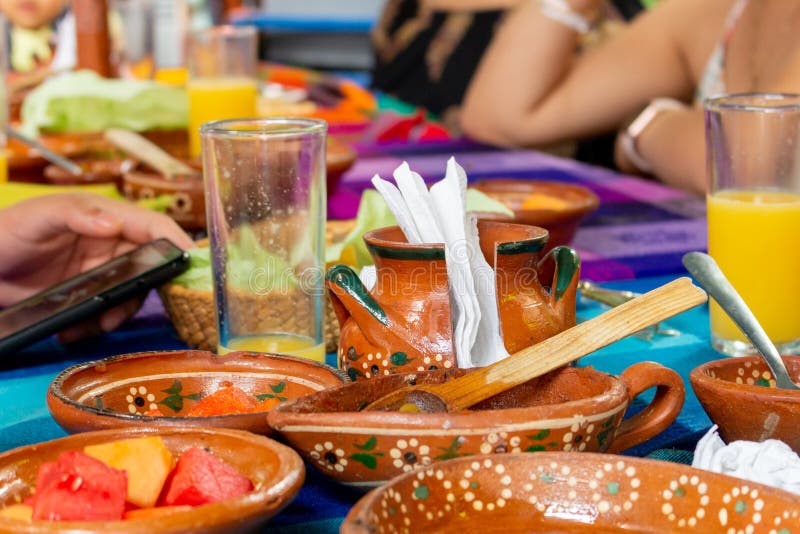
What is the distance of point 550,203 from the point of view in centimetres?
132

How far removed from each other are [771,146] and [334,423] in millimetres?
589

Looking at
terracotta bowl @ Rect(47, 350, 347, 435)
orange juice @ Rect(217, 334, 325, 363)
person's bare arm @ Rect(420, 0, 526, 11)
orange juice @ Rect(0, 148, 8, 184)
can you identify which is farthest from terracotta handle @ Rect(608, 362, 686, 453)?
person's bare arm @ Rect(420, 0, 526, 11)

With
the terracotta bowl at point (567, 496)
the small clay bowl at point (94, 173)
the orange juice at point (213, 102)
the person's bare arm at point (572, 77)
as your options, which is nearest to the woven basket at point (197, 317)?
the terracotta bowl at point (567, 496)

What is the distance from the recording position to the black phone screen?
3.10 feet

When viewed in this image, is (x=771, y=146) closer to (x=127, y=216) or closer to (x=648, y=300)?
(x=648, y=300)

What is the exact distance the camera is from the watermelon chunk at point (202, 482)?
0.55m

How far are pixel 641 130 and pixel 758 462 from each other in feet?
5.25

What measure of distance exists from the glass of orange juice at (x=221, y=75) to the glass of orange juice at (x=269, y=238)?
44.1 inches

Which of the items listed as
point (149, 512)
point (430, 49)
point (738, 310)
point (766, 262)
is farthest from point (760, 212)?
point (430, 49)

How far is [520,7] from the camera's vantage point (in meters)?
2.51

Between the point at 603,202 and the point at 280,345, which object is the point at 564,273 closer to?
the point at 280,345

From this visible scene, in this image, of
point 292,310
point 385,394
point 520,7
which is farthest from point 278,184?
point 520,7

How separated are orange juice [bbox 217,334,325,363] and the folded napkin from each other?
0.36 meters

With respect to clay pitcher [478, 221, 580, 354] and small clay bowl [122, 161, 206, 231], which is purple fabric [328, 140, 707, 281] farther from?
clay pitcher [478, 221, 580, 354]
